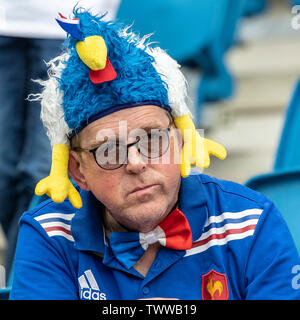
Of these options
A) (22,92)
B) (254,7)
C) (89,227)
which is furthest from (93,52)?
(254,7)

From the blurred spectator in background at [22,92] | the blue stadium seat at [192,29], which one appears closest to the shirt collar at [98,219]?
the blurred spectator in background at [22,92]

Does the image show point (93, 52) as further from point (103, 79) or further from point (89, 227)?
point (89, 227)

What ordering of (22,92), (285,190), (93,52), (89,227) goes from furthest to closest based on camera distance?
(22,92)
(285,190)
(89,227)
(93,52)

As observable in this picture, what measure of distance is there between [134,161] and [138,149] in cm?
4

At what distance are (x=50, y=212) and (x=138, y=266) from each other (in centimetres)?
28

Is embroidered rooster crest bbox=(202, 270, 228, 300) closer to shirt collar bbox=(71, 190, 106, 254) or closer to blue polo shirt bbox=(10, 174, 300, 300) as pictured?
blue polo shirt bbox=(10, 174, 300, 300)

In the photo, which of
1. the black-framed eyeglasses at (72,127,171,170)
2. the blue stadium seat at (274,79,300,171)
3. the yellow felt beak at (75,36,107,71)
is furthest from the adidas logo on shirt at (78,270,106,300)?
the blue stadium seat at (274,79,300,171)

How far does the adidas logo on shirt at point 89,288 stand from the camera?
1.78m

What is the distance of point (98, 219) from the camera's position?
1896mm

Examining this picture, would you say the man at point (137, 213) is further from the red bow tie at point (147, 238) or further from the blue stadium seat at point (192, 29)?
the blue stadium seat at point (192, 29)

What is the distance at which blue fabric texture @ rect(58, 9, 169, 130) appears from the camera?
169cm

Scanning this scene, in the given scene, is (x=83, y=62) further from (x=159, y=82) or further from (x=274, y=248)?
(x=274, y=248)

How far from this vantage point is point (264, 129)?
15.9ft
